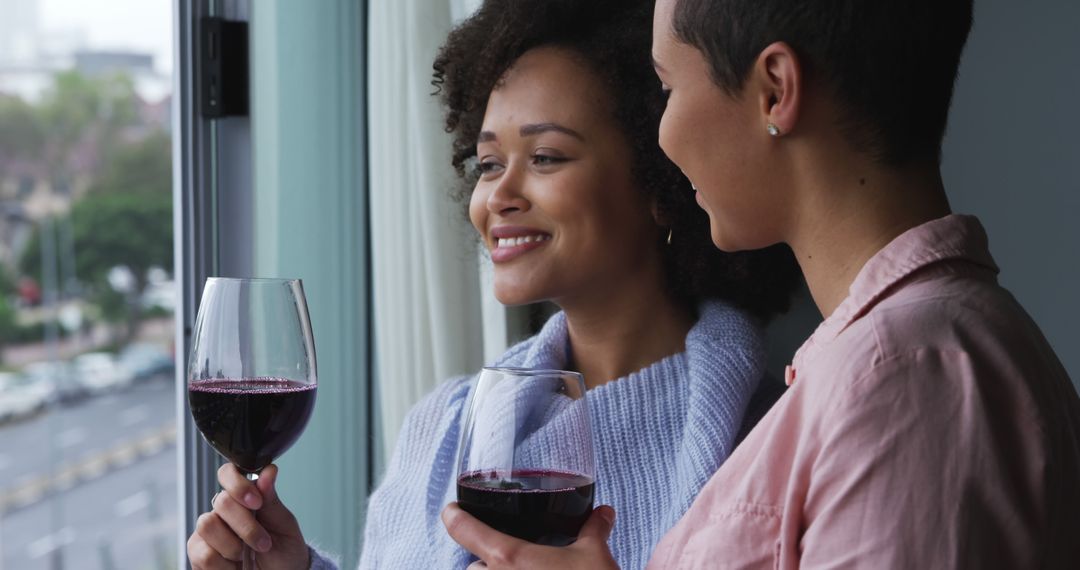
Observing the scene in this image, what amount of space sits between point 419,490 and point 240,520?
0.42 meters

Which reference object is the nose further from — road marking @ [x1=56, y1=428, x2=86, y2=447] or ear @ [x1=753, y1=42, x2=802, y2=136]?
road marking @ [x1=56, y1=428, x2=86, y2=447]

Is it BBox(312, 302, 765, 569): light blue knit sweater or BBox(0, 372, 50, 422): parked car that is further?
BBox(0, 372, 50, 422): parked car

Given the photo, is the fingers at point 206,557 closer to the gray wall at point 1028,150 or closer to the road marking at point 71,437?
the road marking at point 71,437

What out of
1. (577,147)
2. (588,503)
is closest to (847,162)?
(588,503)

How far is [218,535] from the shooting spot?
1.28m

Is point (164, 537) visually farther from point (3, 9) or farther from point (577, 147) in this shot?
point (577, 147)

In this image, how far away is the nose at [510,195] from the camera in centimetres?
157

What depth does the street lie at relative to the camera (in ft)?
7.37

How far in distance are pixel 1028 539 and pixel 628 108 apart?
99 cm

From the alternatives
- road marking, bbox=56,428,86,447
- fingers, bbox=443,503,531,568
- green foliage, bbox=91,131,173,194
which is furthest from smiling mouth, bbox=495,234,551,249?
road marking, bbox=56,428,86,447

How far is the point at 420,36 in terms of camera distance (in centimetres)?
208

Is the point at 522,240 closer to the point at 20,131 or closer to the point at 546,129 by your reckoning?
the point at 546,129

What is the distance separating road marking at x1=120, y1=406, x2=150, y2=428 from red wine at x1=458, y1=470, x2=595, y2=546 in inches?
58.1

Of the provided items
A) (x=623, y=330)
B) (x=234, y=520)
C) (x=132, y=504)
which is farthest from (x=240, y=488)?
(x=132, y=504)
